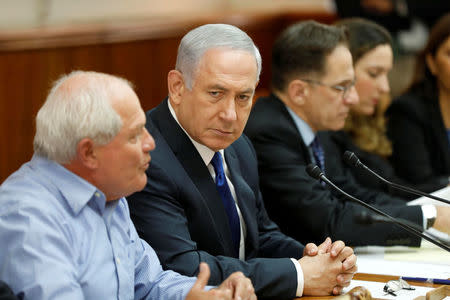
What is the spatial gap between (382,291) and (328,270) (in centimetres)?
17

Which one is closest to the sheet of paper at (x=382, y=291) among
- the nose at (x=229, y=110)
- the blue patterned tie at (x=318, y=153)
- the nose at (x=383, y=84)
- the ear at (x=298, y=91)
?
the nose at (x=229, y=110)

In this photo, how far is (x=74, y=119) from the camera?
1776 mm

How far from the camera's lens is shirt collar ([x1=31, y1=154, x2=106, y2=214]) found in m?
1.80

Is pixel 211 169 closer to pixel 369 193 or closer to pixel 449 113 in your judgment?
pixel 369 193

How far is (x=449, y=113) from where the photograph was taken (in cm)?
445

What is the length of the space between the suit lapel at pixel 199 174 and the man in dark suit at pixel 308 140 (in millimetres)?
595

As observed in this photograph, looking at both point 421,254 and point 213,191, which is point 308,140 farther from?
point 213,191

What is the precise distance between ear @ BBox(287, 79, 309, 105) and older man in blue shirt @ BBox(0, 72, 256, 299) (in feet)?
4.62

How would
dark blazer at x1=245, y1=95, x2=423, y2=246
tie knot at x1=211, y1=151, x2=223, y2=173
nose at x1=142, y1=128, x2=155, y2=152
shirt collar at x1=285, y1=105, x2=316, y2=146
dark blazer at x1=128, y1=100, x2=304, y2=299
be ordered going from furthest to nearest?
1. shirt collar at x1=285, y1=105, x2=316, y2=146
2. dark blazer at x1=245, y1=95, x2=423, y2=246
3. tie knot at x1=211, y1=151, x2=223, y2=173
4. dark blazer at x1=128, y1=100, x2=304, y2=299
5. nose at x1=142, y1=128, x2=155, y2=152

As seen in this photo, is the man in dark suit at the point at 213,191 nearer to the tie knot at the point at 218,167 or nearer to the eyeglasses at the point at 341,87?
the tie knot at the point at 218,167

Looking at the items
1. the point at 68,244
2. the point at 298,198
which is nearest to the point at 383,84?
the point at 298,198

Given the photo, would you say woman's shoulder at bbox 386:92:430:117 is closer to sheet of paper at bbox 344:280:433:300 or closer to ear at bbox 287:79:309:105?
ear at bbox 287:79:309:105

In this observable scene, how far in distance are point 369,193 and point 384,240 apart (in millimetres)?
743

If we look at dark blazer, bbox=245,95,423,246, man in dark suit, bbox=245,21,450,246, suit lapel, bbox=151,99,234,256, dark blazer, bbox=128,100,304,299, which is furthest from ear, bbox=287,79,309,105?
suit lapel, bbox=151,99,234,256
